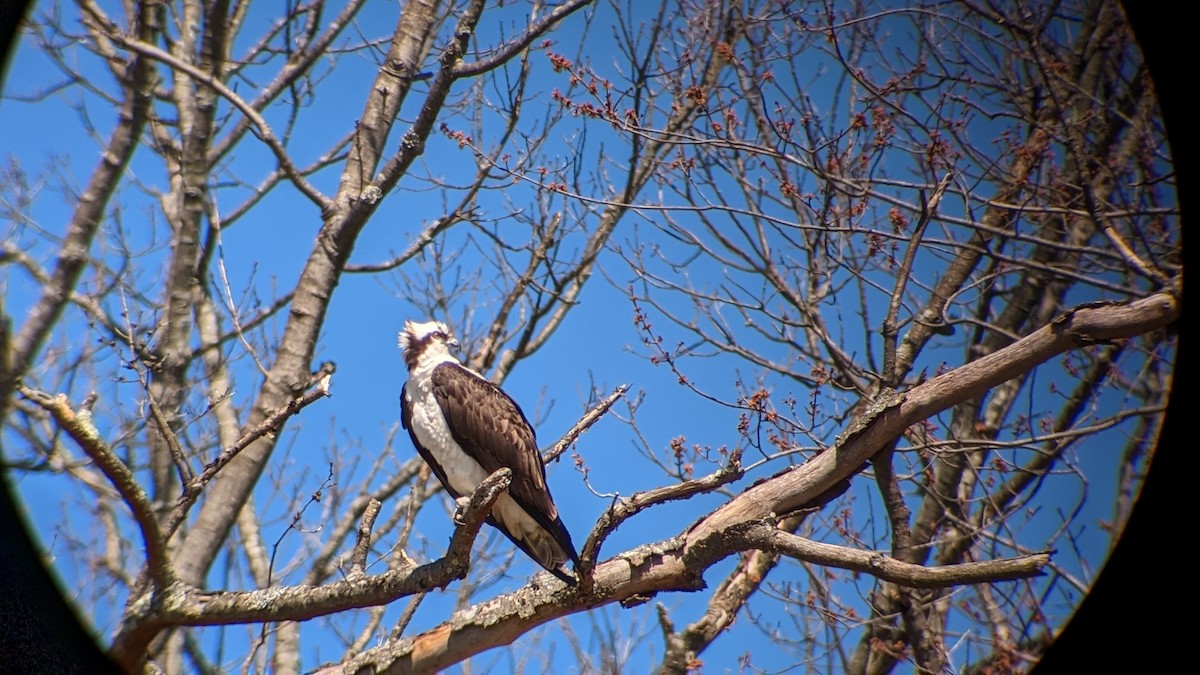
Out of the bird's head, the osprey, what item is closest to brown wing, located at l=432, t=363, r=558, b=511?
the osprey

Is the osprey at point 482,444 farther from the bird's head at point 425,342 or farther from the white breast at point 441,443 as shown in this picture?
the bird's head at point 425,342

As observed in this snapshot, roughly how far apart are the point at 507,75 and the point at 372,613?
3.93 m

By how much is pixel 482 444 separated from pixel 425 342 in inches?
40.3

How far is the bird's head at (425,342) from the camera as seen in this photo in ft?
20.7

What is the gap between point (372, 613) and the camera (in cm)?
693

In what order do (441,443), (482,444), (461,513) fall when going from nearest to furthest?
(461,513)
(482,444)
(441,443)

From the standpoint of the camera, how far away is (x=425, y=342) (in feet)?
20.9

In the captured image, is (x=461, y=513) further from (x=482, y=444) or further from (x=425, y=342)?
(x=425, y=342)

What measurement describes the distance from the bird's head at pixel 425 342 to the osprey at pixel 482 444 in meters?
0.21

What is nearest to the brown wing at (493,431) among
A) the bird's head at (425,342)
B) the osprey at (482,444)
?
the osprey at (482,444)

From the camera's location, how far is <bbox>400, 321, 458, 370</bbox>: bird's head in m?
6.32

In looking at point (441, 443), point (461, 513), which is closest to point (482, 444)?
point (441, 443)

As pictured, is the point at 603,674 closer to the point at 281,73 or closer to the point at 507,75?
the point at 507,75

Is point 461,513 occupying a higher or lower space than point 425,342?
lower
